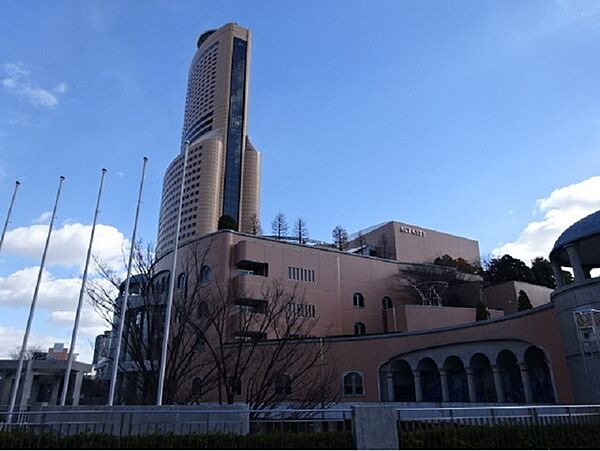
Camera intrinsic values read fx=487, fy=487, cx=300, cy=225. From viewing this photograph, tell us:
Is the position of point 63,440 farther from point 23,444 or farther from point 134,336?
point 134,336

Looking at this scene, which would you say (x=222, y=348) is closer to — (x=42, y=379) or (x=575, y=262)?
(x=575, y=262)

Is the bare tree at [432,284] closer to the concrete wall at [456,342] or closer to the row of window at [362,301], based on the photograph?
the row of window at [362,301]

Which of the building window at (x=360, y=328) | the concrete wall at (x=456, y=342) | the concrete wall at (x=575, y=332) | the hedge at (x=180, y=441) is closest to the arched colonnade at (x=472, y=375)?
the concrete wall at (x=456, y=342)

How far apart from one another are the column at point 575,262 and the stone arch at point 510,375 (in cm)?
872

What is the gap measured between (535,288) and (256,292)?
89.7ft

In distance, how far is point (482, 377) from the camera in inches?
1110

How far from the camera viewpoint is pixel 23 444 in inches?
393

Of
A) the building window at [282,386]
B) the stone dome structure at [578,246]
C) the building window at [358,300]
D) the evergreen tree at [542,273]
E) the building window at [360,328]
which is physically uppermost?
the evergreen tree at [542,273]

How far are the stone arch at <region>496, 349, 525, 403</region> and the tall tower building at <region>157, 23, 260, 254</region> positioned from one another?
248 feet

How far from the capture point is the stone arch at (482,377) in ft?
90.5

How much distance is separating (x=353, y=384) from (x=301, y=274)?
11674mm

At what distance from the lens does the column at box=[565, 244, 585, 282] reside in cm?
1808

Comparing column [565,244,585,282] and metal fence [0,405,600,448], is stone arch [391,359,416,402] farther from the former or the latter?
metal fence [0,405,600,448]

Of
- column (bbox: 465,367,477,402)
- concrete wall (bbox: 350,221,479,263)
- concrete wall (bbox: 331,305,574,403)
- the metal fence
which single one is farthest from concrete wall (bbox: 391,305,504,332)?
the metal fence
